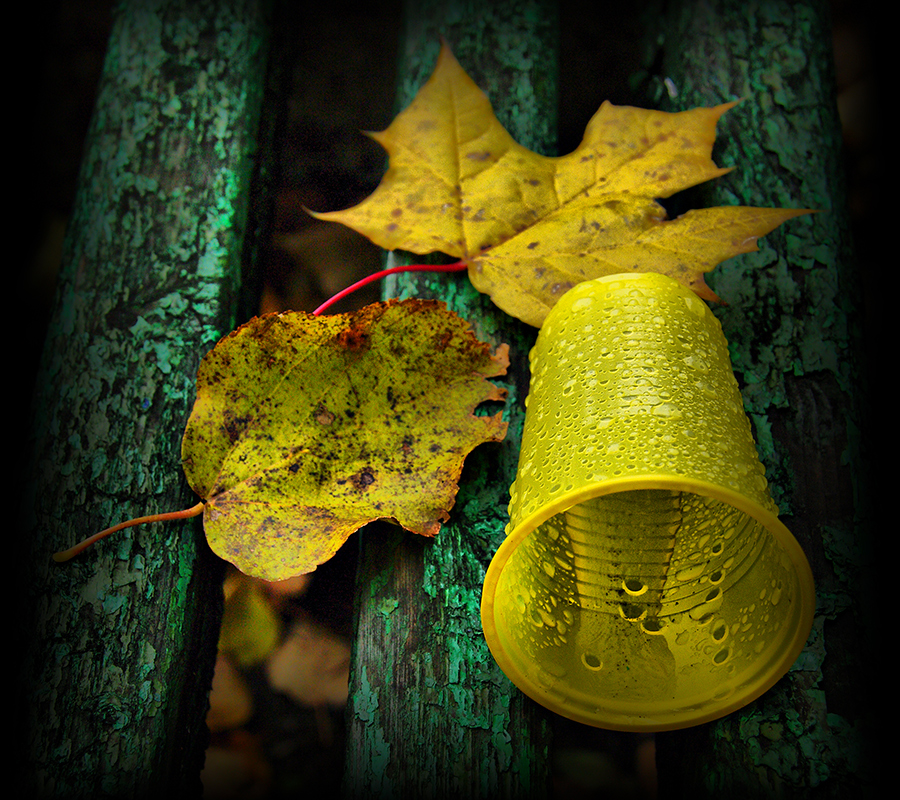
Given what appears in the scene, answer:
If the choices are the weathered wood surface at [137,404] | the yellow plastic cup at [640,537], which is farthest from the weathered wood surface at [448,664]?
the weathered wood surface at [137,404]

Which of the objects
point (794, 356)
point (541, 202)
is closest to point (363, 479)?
point (541, 202)

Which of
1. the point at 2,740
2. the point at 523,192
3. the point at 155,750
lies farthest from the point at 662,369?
the point at 2,740

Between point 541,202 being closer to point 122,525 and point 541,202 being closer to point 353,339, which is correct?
point 353,339

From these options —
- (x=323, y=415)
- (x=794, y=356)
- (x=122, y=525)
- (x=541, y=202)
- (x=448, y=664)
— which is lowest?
(x=448, y=664)

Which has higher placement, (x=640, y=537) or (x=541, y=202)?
(x=541, y=202)

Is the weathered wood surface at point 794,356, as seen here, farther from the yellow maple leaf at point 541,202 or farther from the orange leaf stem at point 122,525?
the orange leaf stem at point 122,525

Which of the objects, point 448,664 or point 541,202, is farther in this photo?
point 541,202
